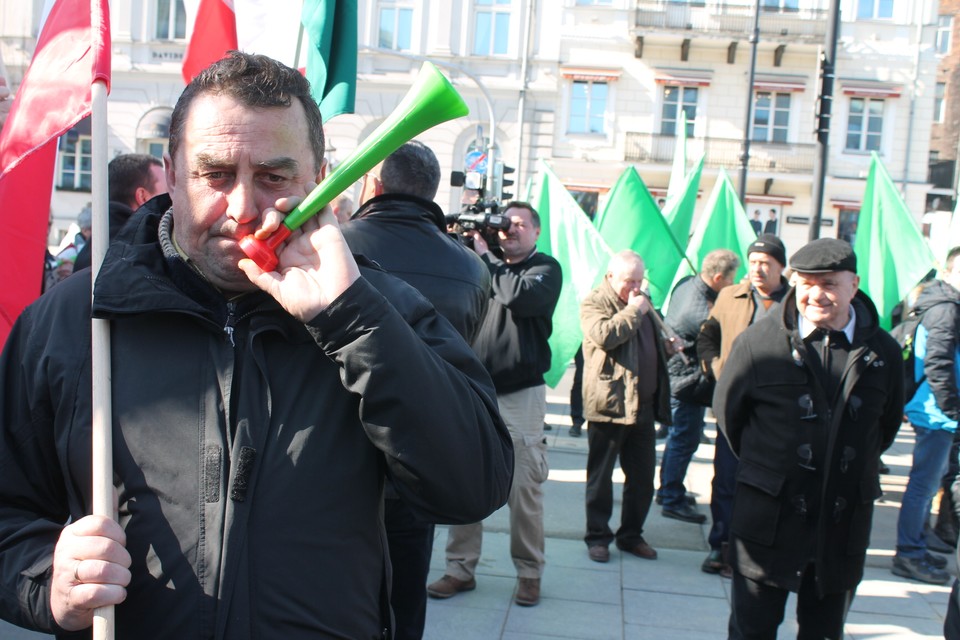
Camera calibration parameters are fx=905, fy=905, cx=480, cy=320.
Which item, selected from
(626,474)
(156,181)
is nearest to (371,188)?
(156,181)

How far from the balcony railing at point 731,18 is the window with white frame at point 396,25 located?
Result: 23.6ft

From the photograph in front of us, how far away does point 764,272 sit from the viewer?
580cm

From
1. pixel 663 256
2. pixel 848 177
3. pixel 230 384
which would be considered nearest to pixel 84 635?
pixel 230 384

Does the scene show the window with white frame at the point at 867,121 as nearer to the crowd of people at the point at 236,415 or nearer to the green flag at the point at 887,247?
the green flag at the point at 887,247

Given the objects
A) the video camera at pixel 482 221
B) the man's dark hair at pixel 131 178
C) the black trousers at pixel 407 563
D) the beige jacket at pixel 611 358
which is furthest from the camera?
the beige jacket at pixel 611 358

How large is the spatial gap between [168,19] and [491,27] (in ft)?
30.5

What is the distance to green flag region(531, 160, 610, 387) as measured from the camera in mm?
7225

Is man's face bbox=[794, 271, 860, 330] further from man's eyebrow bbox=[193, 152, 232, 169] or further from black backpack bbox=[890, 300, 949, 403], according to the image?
man's eyebrow bbox=[193, 152, 232, 169]

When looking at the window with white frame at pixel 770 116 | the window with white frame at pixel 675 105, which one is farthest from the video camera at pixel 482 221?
the window with white frame at pixel 770 116

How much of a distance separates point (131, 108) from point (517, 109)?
11.1m

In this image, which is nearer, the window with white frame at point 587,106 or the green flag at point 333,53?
the green flag at point 333,53

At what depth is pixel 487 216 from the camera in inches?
201

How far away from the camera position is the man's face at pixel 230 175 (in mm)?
1622

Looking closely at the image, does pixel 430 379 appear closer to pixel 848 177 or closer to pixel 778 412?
pixel 778 412
